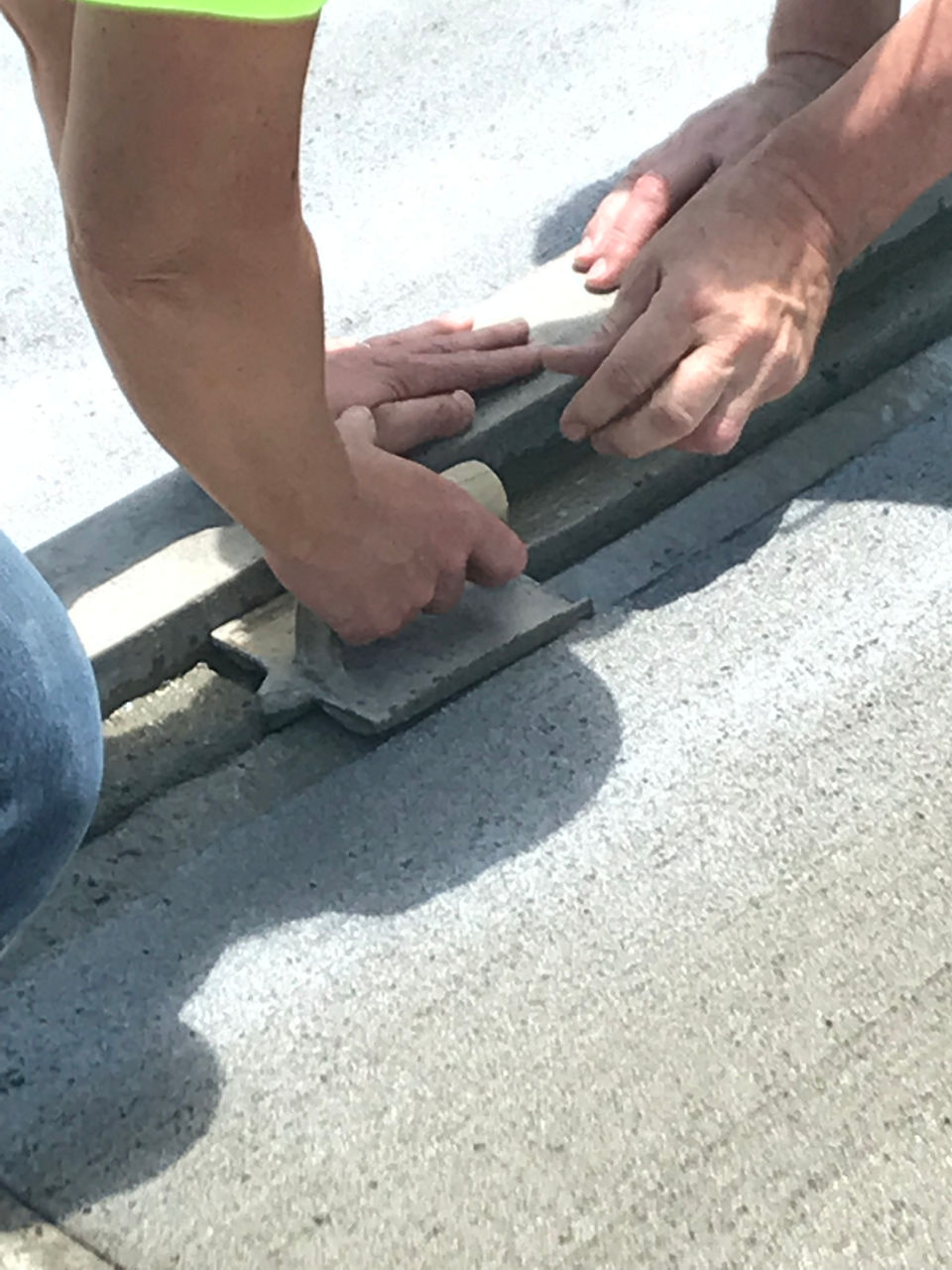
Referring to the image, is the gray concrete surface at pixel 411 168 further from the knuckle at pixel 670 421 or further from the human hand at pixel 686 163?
the knuckle at pixel 670 421

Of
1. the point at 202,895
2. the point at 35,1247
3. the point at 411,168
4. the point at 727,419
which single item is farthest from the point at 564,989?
the point at 411,168

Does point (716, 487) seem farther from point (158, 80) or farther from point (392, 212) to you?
point (158, 80)

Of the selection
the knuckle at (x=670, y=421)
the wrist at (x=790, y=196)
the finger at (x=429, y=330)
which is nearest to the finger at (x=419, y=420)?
the finger at (x=429, y=330)

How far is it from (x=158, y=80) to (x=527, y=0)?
1.84 metres

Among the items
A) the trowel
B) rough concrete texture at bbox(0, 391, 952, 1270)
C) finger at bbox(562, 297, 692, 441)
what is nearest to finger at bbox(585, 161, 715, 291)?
finger at bbox(562, 297, 692, 441)

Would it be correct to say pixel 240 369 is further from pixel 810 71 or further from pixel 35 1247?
pixel 810 71

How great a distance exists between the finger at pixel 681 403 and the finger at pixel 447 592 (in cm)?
24

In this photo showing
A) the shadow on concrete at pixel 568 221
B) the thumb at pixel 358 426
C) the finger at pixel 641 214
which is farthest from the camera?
A: the shadow on concrete at pixel 568 221

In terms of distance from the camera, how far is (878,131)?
66.3 inches

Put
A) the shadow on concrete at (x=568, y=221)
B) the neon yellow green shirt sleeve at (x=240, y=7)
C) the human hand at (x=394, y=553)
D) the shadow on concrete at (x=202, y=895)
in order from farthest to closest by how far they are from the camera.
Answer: the shadow on concrete at (x=568, y=221), the human hand at (x=394, y=553), the shadow on concrete at (x=202, y=895), the neon yellow green shirt sleeve at (x=240, y=7)

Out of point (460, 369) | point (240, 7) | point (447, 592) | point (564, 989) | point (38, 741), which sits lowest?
point (564, 989)

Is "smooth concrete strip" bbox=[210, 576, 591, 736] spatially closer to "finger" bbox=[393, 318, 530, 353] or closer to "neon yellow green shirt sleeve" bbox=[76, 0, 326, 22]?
"finger" bbox=[393, 318, 530, 353]

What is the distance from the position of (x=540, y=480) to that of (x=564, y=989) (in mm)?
731

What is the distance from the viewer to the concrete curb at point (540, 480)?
1.56 m
